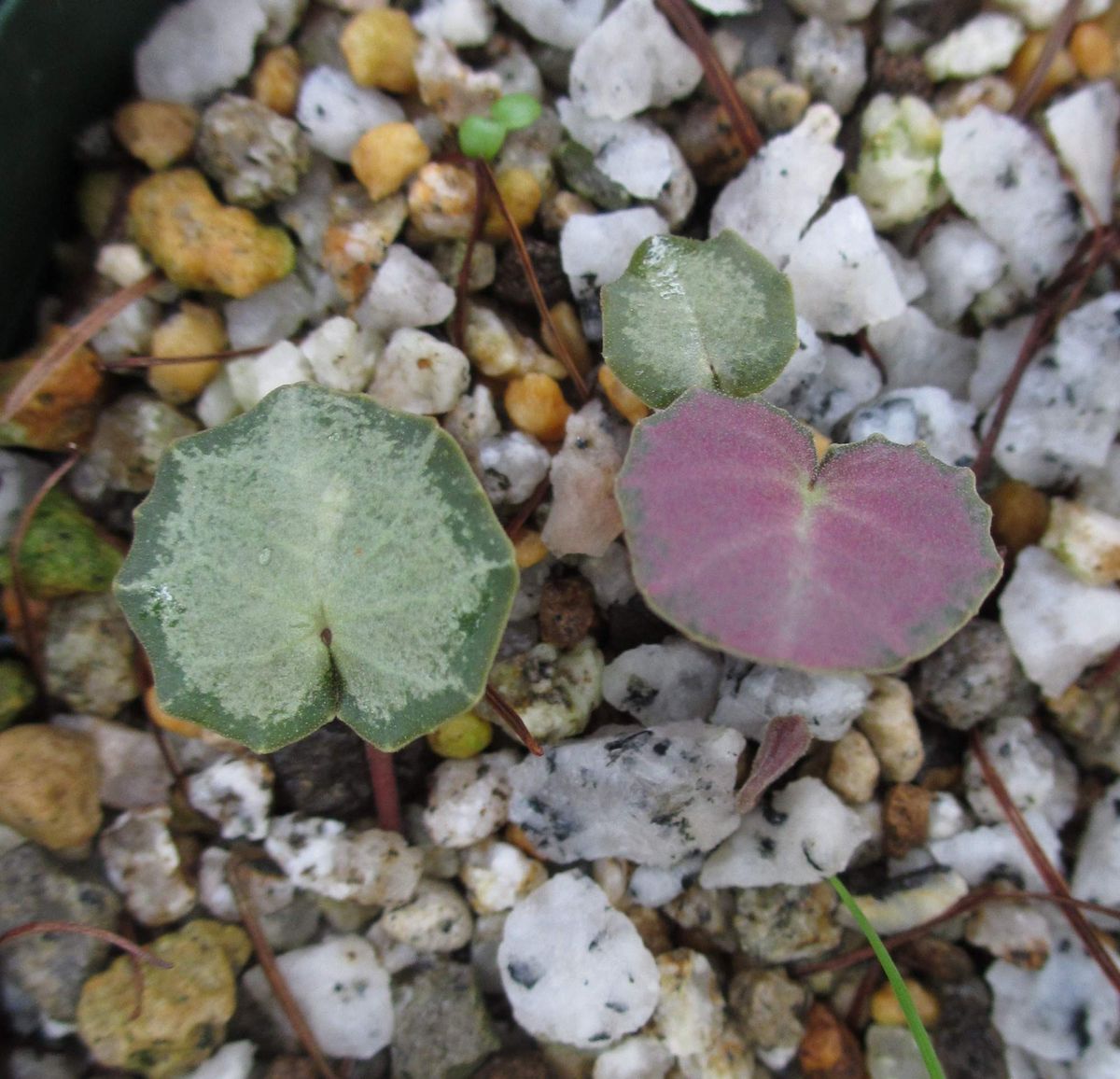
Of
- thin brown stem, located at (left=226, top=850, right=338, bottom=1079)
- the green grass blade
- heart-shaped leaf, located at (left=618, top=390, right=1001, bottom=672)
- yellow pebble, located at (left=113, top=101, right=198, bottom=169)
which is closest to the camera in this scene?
heart-shaped leaf, located at (left=618, top=390, right=1001, bottom=672)

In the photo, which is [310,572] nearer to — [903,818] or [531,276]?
[531,276]

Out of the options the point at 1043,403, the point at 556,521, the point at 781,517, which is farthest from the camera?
the point at 1043,403

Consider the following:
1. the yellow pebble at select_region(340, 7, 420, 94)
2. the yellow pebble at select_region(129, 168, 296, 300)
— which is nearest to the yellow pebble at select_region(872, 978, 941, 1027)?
the yellow pebble at select_region(129, 168, 296, 300)

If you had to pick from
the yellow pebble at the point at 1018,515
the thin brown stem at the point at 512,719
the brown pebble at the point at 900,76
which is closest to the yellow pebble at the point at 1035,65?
the brown pebble at the point at 900,76

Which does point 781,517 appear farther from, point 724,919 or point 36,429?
point 36,429

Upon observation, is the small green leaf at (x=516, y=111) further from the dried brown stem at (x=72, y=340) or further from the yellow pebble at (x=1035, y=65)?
the yellow pebble at (x=1035, y=65)

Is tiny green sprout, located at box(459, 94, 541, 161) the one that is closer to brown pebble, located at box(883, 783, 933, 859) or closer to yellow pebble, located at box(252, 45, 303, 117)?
yellow pebble, located at box(252, 45, 303, 117)

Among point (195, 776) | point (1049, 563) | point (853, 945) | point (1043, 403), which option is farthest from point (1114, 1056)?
point (195, 776)

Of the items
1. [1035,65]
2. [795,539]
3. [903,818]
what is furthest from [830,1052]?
[1035,65]
